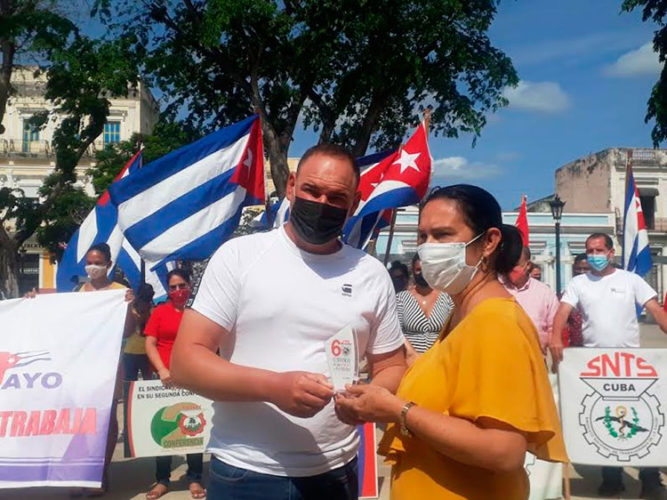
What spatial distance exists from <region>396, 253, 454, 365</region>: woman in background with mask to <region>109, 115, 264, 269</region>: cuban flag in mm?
1733

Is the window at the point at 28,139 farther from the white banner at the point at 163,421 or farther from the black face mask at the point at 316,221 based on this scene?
the black face mask at the point at 316,221

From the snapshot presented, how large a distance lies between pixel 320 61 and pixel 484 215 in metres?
16.5

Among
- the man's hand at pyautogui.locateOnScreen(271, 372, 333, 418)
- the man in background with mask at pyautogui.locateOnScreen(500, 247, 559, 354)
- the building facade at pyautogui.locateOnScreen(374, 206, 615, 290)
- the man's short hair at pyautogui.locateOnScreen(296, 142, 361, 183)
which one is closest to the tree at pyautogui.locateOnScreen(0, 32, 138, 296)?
the man in background with mask at pyautogui.locateOnScreen(500, 247, 559, 354)

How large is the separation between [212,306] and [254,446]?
1.52ft

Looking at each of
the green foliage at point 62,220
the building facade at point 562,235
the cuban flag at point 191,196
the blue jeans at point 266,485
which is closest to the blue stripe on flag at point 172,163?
the cuban flag at point 191,196

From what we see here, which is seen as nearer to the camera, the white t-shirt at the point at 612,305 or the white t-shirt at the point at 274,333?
the white t-shirt at the point at 274,333

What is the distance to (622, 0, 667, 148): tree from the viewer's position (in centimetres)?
1608

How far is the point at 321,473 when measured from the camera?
8.81ft

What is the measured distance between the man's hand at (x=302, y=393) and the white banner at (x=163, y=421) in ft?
15.3

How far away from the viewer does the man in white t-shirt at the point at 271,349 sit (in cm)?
260

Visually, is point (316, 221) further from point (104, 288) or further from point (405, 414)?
point (104, 288)

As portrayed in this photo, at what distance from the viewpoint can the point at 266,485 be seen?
2600 millimetres

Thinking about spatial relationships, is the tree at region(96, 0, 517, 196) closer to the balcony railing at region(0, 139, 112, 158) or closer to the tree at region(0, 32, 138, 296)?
the tree at region(0, 32, 138, 296)

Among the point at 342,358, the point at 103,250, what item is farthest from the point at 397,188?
the point at 342,358
